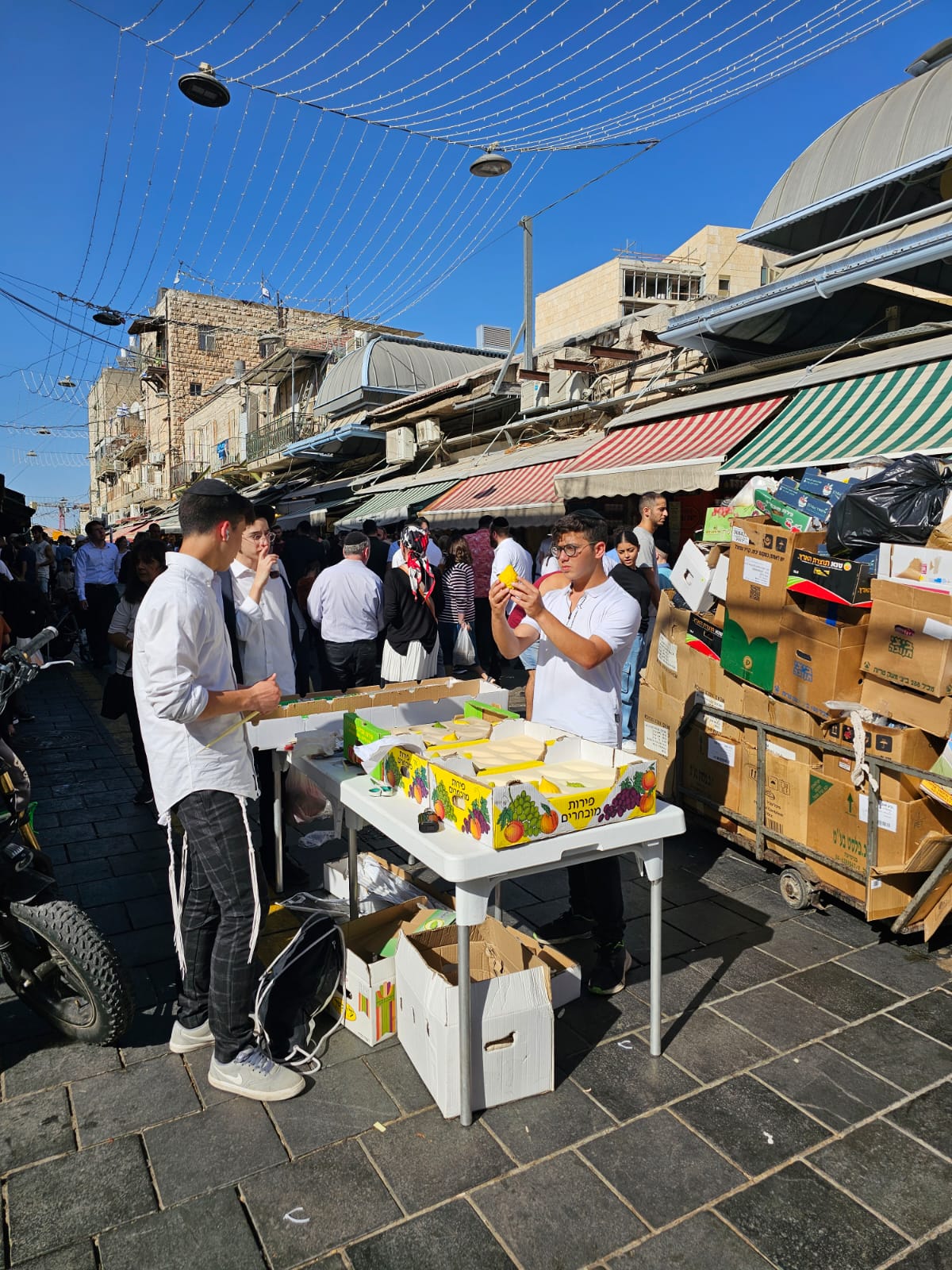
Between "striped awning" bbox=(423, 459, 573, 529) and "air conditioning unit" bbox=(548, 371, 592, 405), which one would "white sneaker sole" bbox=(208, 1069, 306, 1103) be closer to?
"striped awning" bbox=(423, 459, 573, 529)

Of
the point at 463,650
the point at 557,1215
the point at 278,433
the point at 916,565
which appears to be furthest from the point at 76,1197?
the point at 278,433

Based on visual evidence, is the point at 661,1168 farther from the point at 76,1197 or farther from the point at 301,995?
the point at 76,1197

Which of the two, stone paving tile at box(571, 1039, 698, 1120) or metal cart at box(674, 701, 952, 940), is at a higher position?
metal cart at box(674, 701, 952, 940)

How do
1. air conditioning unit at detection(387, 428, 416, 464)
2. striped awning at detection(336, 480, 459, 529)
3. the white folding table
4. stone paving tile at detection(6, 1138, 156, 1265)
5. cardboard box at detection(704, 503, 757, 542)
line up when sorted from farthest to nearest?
air conditioning unit at detection(387, 428, 416, 464) < striped awning at detection(336, 480, 459, 529) < cardboard box at detection(704, 503, 757, 542) < the white folding table < stone paving tile at detection(6, 1138, 156, 1265)

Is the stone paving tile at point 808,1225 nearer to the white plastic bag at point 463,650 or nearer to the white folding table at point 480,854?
the white folding table at point 480,854

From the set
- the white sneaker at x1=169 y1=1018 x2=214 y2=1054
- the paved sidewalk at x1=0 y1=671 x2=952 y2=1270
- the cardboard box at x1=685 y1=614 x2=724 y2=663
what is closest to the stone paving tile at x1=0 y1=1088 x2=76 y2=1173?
the paved sidewalk at x1=0 y1=671 x2=952 y2=1270

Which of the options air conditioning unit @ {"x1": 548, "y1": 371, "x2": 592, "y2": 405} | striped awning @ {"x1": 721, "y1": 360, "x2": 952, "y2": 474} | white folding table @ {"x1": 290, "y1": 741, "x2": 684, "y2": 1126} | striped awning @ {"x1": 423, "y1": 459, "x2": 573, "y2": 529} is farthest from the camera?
air conditioning unit @ {"x1": 548, "y1": 371, "x2": 592, "y2": 405}

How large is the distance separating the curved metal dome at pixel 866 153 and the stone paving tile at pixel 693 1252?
27.8 ft

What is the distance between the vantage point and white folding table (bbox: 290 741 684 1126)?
2.38 m

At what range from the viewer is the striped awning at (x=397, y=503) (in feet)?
46.4

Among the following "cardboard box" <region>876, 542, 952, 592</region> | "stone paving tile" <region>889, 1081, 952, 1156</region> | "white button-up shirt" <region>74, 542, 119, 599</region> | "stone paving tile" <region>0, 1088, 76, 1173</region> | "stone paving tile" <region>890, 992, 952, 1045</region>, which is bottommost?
"stone paving tile" <region>890, 992, 952, 1045</region>

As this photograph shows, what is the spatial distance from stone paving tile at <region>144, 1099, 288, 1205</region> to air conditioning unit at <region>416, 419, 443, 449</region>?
610 inches

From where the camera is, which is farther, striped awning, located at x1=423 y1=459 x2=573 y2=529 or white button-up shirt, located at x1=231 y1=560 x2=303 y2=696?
striped awning, located at x1=423 y1=459 x2=573 y2=529

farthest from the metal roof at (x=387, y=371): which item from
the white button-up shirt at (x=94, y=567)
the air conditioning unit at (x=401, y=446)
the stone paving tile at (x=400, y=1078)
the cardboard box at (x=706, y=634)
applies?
the stone paving tile at (x=400, y=1078)
